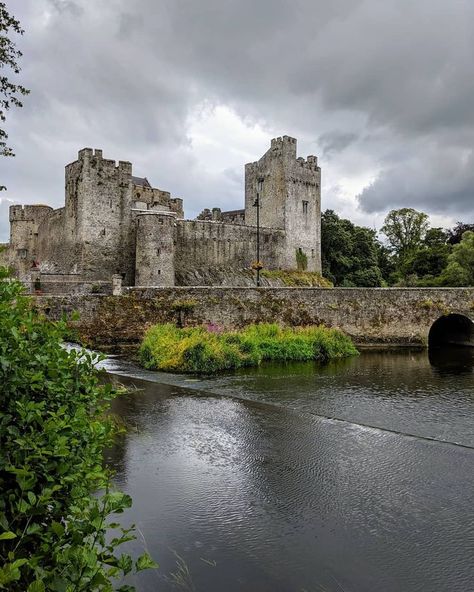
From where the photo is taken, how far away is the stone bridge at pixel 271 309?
939 inches

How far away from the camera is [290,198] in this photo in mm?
43938

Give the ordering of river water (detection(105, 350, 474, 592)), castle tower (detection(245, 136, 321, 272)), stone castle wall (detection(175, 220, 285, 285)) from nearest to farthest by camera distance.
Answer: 1. river water (detection(105, 350, 474, 592))
2. stone castle wall (detection(175, 220, 285, 285))
3. castle tower (detection(245, 136, 321, 272))

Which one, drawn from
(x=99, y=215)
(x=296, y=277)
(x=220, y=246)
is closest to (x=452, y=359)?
(x=296, y=277)

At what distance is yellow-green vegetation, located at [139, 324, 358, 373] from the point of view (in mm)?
18812

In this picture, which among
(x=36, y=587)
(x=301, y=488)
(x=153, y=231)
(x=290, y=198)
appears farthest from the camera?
(x=290, y=198)

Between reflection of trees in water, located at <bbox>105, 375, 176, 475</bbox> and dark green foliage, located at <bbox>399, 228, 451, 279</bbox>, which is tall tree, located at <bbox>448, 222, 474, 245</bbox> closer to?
dark green foliage, located at <bbox>399, 228, 451, 279</bbox>

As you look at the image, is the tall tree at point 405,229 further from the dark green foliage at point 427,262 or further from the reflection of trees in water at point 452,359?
the reflection of trees in water at point 452,359

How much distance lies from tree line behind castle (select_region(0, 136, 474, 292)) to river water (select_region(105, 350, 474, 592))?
17858 millimetres

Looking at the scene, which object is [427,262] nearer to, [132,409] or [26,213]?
[26,213]

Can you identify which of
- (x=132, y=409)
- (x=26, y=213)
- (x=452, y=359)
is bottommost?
(x=132, y=409)

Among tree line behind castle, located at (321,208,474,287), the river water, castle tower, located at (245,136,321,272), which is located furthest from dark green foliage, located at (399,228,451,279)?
the river water

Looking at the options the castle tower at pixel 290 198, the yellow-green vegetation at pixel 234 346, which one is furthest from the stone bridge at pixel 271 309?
the castle tower at pixel 290 198

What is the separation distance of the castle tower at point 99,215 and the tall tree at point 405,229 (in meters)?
39.2

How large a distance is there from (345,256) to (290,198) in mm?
11777
